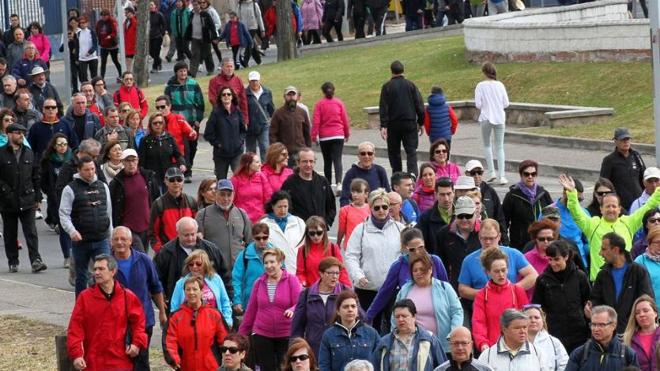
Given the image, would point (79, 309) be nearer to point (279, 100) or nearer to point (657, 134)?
point (657, 134)

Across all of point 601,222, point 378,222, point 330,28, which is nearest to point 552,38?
point 330,28

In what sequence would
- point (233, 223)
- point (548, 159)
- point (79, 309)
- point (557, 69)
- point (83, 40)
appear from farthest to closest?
point (83, 40) → point (557, 69) → point (548, 159) → point (233, 223) → point (79, 309)

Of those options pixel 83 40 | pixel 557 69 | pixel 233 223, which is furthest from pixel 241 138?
pixel 83 40

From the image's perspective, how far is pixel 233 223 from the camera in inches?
631

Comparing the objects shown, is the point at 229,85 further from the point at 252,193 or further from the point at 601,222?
the point at 601,222

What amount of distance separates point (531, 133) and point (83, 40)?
40.6ft

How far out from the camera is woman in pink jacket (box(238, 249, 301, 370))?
14219 mm

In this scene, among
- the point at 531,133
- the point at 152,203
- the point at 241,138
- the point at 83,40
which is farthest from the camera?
the point at 83,40

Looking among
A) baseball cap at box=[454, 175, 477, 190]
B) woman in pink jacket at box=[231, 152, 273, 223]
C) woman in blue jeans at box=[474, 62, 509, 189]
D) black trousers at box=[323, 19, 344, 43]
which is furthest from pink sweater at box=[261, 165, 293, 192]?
black trousers at box=[323, 19, 344, 43]

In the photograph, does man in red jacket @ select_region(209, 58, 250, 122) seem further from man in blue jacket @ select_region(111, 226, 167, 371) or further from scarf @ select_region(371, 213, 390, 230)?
man in blue jacket @ select_region(111, 226, 167, 371)

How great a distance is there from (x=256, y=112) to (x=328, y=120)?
48.5 inches

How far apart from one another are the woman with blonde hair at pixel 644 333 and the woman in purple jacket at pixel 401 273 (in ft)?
5.13

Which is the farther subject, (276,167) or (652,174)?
(276,167)

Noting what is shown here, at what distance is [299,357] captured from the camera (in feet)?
40.8
